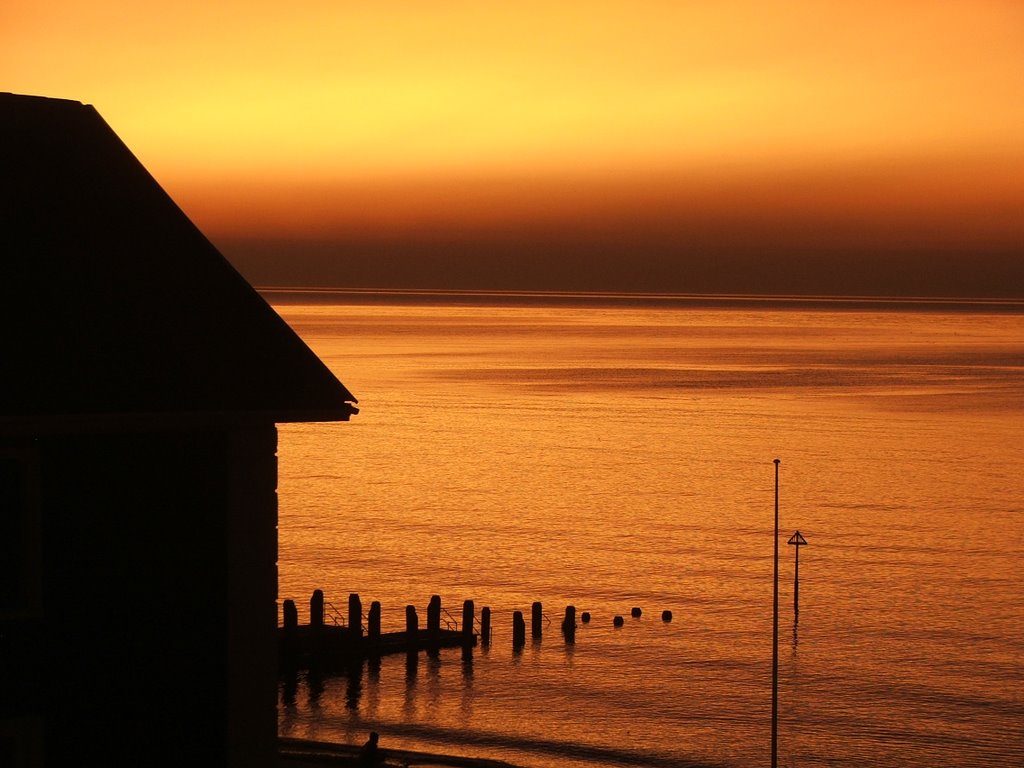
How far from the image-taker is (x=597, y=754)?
35.2m

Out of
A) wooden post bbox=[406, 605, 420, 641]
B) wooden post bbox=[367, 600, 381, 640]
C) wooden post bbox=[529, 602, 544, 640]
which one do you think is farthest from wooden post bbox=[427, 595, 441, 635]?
wooden post bbox=[529, 602, 544, 640]

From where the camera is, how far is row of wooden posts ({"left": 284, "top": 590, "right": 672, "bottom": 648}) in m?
42.9

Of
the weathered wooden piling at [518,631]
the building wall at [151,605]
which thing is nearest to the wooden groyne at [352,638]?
the weathered wooden piling at [518,631]

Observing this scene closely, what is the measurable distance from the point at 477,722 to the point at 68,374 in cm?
2922

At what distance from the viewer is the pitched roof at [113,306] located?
10.3 meters

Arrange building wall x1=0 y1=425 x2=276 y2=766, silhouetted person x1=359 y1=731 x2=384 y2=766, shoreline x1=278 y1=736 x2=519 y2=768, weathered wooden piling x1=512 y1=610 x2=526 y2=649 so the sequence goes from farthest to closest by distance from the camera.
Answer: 1. weathered wooden piling x1=512 y1=610 x2=526 y2=649
2. shoreline x1=278 y1=736 x2=519 y2=768
3. silhouetted person x1=359 y1=731 x2=384 y2=766
4. building wall x1=0 y1=425 x2=276 y2=766

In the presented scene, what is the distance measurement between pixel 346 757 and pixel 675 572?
28.6 metres

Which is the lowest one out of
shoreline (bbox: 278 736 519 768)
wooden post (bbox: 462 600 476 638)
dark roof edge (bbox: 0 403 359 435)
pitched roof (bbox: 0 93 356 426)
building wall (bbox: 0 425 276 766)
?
shoreline (bbox: 278 736 519 768)

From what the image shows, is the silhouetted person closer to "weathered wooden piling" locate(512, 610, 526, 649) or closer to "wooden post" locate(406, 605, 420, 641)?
"wooden post" locate(406, 605, 420, 641)

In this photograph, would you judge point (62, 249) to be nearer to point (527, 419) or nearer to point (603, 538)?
point (603, 538)

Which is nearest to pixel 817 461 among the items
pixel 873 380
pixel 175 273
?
pixel 873 380

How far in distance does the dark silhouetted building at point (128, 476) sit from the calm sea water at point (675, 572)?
24354 millimetres

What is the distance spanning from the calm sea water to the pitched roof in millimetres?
24772

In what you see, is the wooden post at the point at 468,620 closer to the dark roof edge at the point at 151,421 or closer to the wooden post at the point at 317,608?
the wooden post at the point at 317,608
